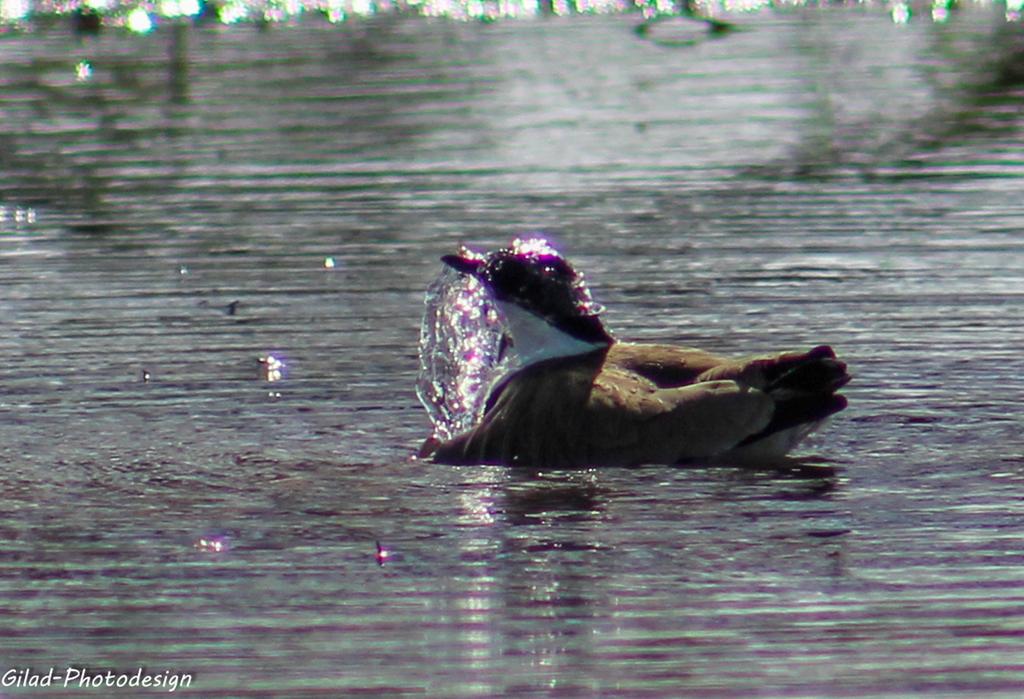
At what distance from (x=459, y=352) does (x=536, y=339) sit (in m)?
0.72

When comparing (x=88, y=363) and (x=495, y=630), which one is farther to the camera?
(x=88, y=363)

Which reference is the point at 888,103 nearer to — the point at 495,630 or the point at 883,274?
the point at 883,274

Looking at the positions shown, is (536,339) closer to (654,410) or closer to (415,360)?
(654,410)

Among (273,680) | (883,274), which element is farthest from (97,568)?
(883,274)

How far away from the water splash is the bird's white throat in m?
0.11

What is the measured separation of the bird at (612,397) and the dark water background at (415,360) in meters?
0.14

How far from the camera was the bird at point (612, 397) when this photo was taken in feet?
28.3

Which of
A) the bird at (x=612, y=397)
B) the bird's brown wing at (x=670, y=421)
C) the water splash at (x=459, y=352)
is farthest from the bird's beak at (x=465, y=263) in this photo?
the bird's brown wing at (x=670, y=421)

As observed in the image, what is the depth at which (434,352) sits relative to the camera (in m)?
10.2

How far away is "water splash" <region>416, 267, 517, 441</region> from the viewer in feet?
32.2

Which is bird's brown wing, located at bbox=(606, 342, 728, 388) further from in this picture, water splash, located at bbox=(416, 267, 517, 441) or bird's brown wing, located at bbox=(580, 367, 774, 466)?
water splash, located at bbox=(416, 267, 517, 441)

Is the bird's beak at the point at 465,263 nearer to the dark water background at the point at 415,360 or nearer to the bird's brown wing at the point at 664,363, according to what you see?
the dark water background at the point at 415,360

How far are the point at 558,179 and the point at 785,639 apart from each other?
325 inches

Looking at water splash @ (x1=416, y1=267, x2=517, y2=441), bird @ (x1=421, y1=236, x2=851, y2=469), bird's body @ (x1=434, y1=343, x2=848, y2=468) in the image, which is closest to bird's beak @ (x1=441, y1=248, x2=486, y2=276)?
bird @ (x1=421, y1=236, x2=851, y2=469)
